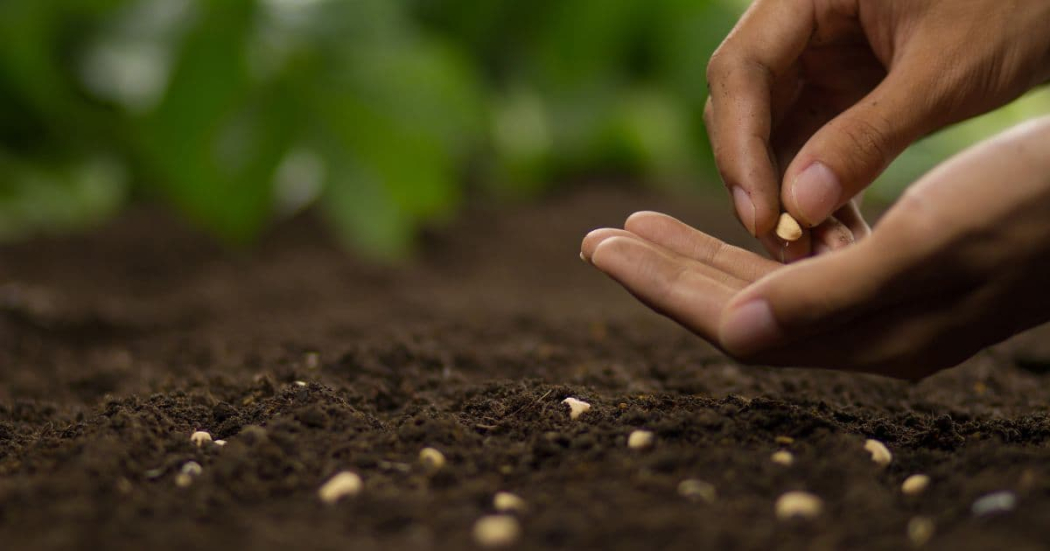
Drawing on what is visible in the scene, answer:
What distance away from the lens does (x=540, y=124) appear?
3.20m

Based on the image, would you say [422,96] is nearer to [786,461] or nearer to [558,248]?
[558,248]

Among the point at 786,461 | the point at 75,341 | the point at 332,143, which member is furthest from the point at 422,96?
the point at 786,461

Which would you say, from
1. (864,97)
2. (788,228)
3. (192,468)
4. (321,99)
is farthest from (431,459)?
(321,99)

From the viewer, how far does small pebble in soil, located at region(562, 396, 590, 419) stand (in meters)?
0.88

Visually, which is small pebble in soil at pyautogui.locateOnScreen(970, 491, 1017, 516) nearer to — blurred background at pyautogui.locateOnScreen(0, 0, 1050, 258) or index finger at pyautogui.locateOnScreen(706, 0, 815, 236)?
index finger at pyautogui.locateOnScreen(706, 0, 815, 236)

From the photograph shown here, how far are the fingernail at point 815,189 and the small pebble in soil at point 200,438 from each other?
61 cm

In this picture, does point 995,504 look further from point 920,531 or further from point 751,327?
point 751,327

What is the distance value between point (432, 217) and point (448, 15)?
29.7 inches

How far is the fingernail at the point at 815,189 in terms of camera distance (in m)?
0.84

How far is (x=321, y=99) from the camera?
8.15 ft

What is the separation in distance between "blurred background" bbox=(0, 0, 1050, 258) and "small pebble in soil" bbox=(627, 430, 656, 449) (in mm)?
1757

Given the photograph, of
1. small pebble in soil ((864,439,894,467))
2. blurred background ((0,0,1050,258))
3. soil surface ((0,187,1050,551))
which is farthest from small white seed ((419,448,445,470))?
blurred background ((0,0,1050,258))

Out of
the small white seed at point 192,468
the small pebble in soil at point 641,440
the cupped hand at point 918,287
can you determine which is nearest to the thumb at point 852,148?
the cupped hand at point 918,287

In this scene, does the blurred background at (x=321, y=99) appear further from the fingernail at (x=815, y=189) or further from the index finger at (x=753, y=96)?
the fingernail at (x=815, y=189)
